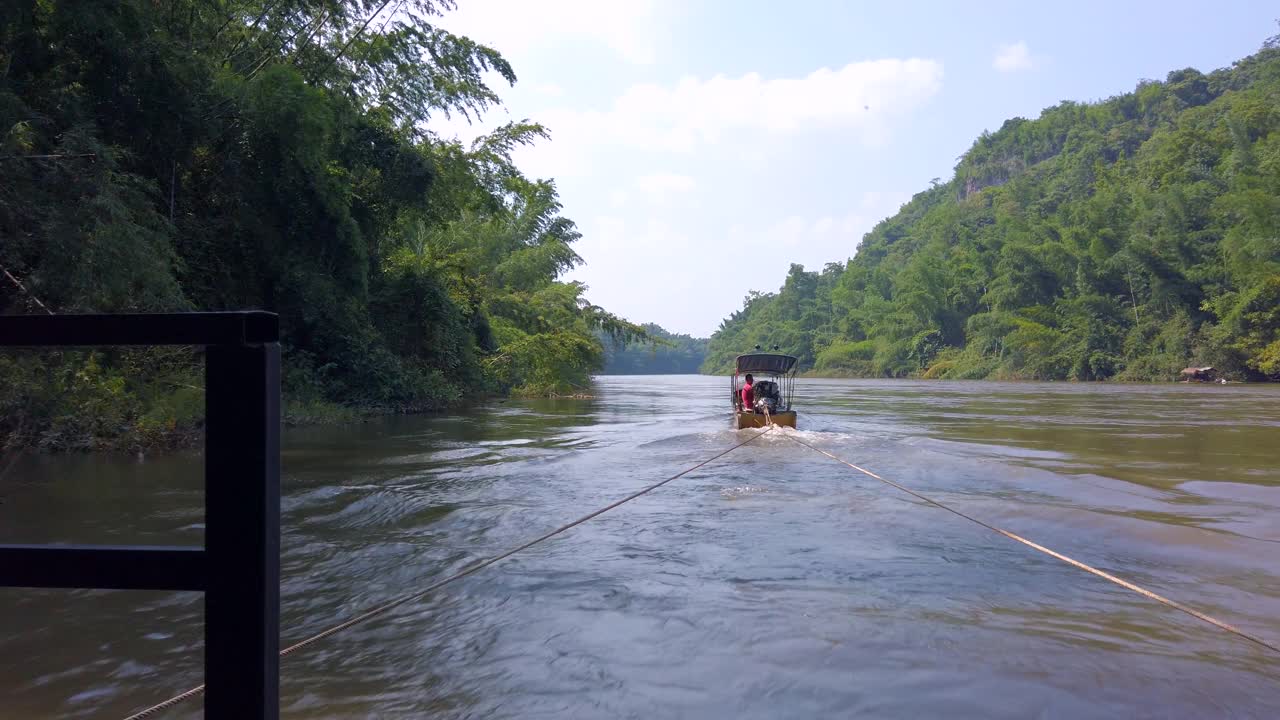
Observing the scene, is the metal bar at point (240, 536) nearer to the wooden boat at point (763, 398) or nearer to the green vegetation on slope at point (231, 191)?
the green vegetation on slope at point (231, 191)

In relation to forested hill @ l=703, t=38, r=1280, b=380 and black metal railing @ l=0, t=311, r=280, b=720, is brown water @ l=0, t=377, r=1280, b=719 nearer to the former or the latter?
black metal railing @ l=0, t=311, r=280, b=720

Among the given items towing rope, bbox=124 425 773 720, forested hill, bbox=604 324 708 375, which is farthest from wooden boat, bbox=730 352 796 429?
forested hill, bbox=604 324 708 375

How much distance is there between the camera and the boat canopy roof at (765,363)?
20.0 m

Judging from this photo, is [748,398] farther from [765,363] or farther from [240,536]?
[240,536]

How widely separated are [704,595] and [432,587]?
1.78 m

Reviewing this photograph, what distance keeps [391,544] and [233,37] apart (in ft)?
42.1

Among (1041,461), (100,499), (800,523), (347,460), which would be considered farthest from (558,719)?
(1041,461)

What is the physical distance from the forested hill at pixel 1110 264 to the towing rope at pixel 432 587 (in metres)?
38.2

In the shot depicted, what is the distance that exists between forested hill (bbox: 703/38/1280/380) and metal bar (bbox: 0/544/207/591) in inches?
1849

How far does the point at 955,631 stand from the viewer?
4.64m

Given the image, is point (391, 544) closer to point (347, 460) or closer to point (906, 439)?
point (347, 460)

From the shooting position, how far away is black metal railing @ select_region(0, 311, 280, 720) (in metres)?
1.47

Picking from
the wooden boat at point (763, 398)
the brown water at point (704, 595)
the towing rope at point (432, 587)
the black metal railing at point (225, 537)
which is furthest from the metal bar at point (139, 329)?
the wooden boat at point (763, 398)

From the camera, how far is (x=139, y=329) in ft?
5.02
